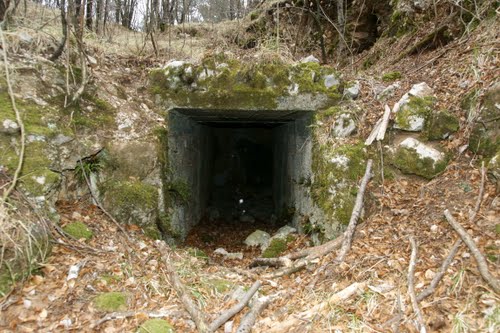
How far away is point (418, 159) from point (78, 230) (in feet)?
12.7

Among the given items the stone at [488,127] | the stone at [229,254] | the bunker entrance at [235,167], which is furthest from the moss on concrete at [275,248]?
the stone at [488,127]

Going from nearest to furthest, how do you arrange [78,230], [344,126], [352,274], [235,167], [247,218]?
[352,274] < [78,230] < [344,126] < [247,218] < [235,167]

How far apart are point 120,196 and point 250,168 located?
260 inches

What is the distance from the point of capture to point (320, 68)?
477 cm

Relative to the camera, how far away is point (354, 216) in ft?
12.3

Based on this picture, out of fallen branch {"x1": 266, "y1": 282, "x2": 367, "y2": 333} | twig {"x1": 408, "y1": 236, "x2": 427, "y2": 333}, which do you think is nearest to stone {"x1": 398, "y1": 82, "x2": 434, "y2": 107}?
twig {"x1": 408, "y1": 236, "x2": 427, "y2": 333}

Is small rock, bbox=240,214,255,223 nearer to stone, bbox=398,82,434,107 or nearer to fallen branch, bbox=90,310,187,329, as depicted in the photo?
stone, bbox=398,82,434,107

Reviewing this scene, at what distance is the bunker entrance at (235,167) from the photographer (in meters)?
5.15

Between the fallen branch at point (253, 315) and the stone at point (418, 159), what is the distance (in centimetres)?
235

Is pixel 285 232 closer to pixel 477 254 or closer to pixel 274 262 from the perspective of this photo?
pixel 274 262

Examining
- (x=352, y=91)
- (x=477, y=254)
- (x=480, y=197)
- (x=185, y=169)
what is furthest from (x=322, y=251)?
(x=185, y=169)

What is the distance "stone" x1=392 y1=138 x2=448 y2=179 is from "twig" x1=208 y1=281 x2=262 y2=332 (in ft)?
7.68

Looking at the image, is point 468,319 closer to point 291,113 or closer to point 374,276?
point 374,276

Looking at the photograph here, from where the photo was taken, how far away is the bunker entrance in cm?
515
